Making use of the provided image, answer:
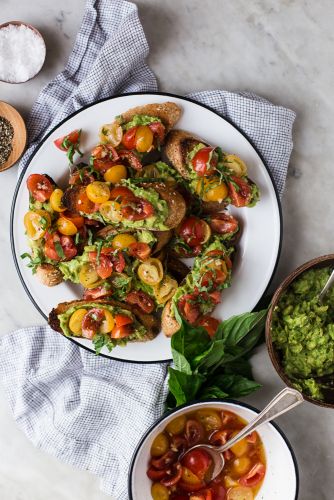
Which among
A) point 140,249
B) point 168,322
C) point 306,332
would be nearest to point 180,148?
point 140,249

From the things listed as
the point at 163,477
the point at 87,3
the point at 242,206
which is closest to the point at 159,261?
the point at 242,206

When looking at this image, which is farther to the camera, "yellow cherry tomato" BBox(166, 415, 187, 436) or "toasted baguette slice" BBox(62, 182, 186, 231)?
"yellow cherry tomato" BBox(166, 415, 187, 436)

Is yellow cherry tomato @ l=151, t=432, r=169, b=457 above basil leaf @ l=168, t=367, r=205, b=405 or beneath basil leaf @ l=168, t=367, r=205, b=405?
beneath

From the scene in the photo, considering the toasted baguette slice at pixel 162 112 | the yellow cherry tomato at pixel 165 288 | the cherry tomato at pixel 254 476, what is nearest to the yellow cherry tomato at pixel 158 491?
the cherry tomato at pixel 254 476

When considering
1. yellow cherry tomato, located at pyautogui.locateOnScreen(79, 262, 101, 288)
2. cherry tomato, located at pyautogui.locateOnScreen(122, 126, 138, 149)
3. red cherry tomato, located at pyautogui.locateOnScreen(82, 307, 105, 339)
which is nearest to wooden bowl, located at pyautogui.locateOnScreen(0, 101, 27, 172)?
cherry tomato, located at pyautogui.locateOnScreen(122, 126, 138, 149)

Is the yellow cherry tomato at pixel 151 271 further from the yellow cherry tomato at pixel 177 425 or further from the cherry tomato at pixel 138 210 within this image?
the yellow cherry tomato at pixel 177 425

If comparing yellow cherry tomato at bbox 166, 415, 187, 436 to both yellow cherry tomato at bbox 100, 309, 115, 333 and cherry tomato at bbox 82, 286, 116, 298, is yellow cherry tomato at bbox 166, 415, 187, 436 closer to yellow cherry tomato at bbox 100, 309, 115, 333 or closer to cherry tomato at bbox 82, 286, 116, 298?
yellow cherry tomato at bbox 100, 309, 115, 333
